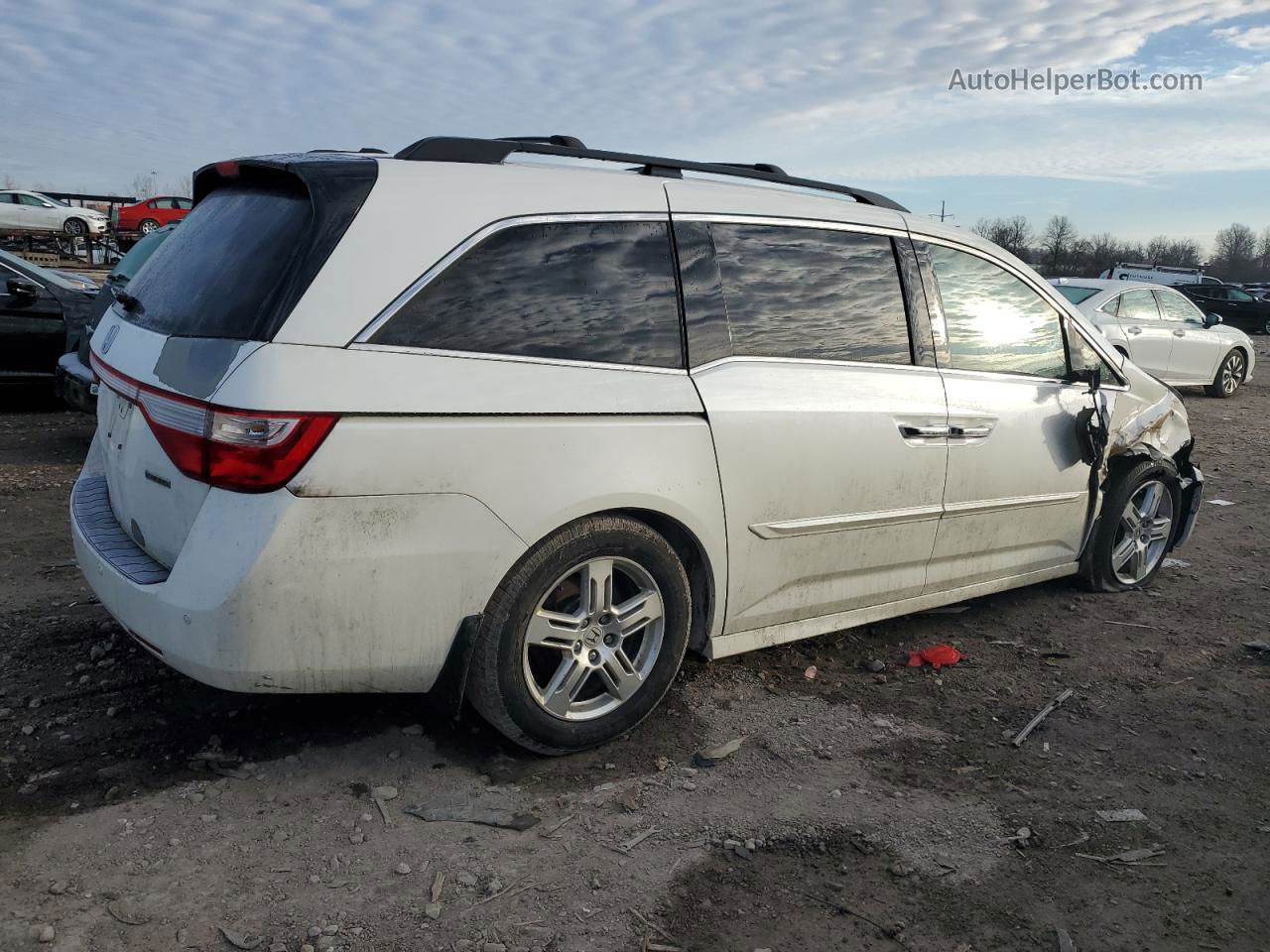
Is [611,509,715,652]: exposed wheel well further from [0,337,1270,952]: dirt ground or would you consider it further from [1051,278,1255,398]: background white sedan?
[1051,278,1255,398]: background white sedan

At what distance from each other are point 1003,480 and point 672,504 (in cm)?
180

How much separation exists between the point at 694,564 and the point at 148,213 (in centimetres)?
3599

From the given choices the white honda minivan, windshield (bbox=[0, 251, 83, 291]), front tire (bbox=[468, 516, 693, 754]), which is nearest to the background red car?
windshield (bbox=[0, 251, 83, 291])

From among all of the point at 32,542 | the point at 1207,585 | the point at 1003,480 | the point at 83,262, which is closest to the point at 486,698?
the point at 1003,480

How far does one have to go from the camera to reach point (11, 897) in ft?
8.34

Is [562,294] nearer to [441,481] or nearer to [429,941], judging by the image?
[441,481]

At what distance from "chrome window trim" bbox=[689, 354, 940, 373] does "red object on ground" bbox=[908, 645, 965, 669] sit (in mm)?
1216

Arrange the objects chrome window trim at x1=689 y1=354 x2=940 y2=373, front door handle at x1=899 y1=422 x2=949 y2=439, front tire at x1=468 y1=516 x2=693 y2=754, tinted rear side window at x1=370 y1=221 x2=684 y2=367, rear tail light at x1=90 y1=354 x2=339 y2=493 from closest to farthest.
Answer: rear tail light at x1=90 y1=354 x2=339 y2=493 → tinted rear side window at x1=370 y1=221 x2=684 y2=367 → front tire at x1=468 y1=516 x2=693 y2=754 → chrome window trim at x1=689 y1=354 x2=940 y2=373 → front door handle at x1=899 y1=422 x2=949 y2=439

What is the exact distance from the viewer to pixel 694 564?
3.61 metres

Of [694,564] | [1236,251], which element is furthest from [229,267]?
[1236,251]

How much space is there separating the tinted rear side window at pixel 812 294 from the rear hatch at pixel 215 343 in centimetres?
133

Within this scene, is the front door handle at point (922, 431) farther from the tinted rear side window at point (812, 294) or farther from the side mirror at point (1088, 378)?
the side mirror at point (1088, 378)

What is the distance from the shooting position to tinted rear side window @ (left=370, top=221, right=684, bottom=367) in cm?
301

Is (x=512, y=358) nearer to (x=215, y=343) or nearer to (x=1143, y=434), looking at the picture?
(x=215, y=343)
